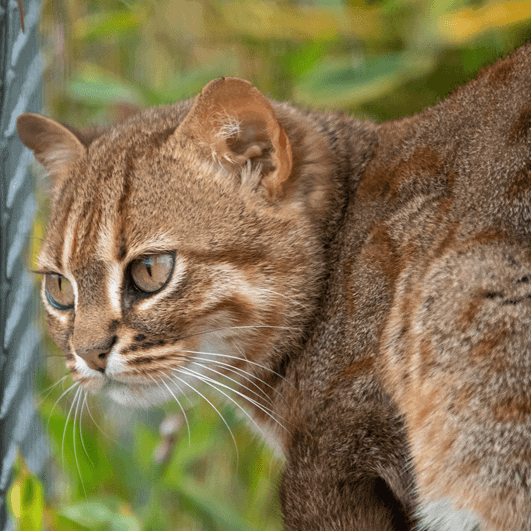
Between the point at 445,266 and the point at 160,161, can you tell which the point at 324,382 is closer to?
the point at 445,266

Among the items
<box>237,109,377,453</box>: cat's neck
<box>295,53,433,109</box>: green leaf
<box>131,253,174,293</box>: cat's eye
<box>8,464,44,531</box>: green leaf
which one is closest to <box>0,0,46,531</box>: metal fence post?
<box>8,464,44,531</box>: green leaf

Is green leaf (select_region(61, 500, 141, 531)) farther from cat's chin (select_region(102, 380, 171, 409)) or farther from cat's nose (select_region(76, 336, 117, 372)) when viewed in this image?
cat's nose (select_region(76, 336, 117, 372))

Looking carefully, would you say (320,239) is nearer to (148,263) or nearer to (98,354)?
(148,263)

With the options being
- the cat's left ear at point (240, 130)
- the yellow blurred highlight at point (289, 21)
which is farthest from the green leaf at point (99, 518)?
the yellow blurred highlight at point (289, 21)

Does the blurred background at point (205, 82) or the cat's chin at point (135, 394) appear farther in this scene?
the blurred background at point (205, 82)

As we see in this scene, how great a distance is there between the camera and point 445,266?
1.29m

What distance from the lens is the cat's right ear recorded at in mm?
1746

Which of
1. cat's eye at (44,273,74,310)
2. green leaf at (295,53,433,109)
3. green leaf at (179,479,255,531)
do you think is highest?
green leaf at (295,53,433,109)

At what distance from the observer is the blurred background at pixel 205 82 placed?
7.04 ft

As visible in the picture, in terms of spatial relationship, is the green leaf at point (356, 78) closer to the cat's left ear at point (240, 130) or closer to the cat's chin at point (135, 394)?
the cat's left ear at point (240, 130)

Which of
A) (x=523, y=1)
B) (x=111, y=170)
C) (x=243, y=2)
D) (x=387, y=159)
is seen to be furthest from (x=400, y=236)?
(x=243, y=2)

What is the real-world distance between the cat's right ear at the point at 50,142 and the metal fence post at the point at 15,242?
0.31 ft

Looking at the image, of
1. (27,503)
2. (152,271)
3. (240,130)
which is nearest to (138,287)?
(152,271)

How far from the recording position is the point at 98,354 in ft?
4.70
